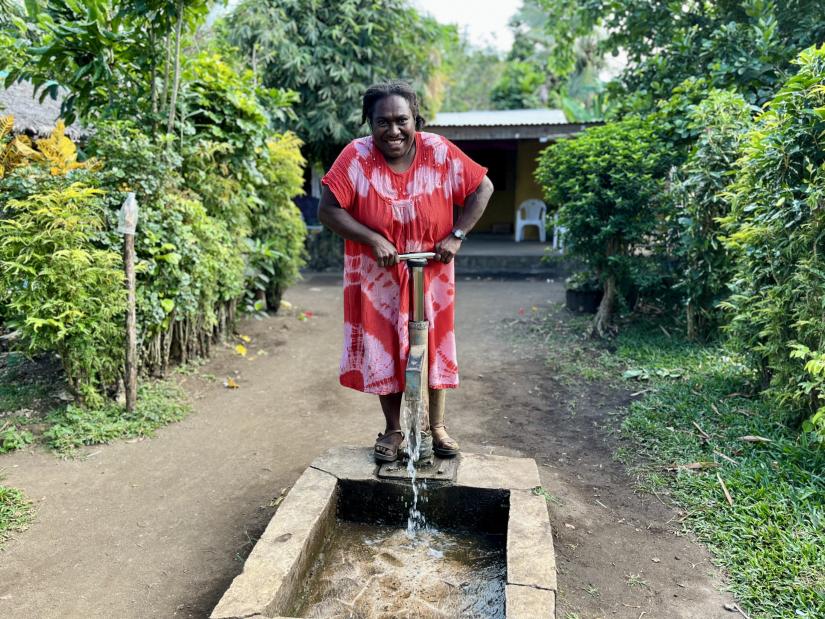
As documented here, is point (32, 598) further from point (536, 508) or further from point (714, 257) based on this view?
point (714, 257)

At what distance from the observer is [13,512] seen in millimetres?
3074

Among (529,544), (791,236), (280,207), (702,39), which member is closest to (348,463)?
(529,544)

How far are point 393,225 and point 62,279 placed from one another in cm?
242

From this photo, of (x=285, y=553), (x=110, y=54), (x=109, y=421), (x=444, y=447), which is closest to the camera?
(x=285, y=553)

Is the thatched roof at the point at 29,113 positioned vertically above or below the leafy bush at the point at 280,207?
above

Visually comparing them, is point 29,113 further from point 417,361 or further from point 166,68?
point 417,361

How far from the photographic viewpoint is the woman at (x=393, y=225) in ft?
8.93

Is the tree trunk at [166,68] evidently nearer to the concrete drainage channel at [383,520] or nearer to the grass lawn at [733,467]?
the concrete drainage channel at [383,520]

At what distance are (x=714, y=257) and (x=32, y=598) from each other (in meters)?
5.35

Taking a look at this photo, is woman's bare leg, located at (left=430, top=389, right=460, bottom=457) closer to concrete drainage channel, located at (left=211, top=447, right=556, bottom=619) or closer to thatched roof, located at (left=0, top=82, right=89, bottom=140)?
concrete drainage channel, located at (left=211, top=447, right=556, bottom=619)

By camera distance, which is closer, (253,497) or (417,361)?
(417,361)

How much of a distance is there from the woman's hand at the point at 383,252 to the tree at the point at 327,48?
8686 millimetres

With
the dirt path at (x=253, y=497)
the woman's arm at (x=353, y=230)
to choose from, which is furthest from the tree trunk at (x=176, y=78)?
the woman's arm at (x=353, y=230)

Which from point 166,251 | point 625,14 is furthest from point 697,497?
point 625,14
